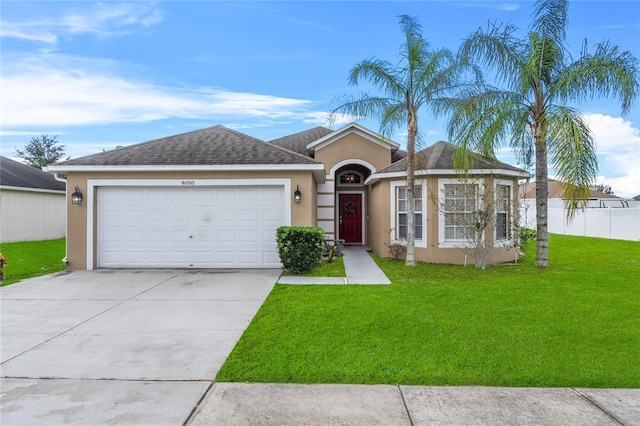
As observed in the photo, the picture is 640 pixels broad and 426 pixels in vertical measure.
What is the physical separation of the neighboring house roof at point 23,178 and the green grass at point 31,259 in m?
2.90

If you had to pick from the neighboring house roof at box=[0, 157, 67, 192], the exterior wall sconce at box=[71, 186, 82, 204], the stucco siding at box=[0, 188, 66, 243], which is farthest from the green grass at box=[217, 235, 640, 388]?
the neighboring house roof at box=[0, 157, 67, 192]

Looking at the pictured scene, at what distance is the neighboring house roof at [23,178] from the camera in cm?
1706

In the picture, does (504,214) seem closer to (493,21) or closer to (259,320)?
(493,21)

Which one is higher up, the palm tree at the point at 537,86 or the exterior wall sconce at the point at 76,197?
the palm tree at the point at 537,86

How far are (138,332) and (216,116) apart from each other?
49.7 feet

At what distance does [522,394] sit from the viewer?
11.2 ft

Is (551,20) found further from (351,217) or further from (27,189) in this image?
(27,189)

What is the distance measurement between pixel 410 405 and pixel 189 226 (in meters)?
8.65

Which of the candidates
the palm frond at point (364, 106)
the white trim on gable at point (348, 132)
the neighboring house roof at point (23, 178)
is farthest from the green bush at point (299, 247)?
the neighboring house roof at point (23, 178)

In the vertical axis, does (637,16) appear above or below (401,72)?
above

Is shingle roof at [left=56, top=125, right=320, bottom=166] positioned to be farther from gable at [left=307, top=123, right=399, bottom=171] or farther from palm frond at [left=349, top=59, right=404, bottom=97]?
gable at [left=307, top=123, right=399, bottom=171]

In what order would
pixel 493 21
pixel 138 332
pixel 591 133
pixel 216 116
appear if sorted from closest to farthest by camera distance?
pixel 138 332, pixel 591 133, pixel 493 21, pixel 216 116

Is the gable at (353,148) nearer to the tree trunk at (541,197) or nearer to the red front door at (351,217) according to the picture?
the red front door at (351,217)

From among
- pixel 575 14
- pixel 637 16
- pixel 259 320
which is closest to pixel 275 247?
pixel 259 320
